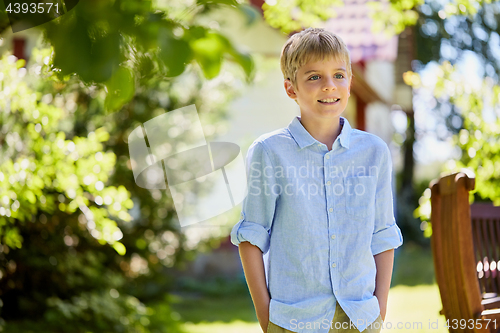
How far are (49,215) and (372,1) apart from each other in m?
3.20

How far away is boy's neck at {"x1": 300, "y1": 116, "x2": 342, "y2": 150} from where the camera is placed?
1.66 m

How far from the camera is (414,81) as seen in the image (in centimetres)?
332

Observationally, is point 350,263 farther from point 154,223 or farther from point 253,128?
point 253,128

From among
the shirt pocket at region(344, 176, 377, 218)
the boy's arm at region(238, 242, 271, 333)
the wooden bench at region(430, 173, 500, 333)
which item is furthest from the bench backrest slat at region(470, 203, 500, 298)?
the boy's arm at region(238, 242, 271, 333)

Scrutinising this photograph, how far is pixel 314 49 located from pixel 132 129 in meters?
3.64

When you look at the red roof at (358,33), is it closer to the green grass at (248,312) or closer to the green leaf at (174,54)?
the green grass at (248,312)

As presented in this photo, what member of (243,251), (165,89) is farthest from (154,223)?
(243,251)

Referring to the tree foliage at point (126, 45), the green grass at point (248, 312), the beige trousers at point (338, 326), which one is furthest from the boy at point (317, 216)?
the green grass at point (248, 312)

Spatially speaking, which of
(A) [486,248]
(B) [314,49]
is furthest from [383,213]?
(A) [486,248]

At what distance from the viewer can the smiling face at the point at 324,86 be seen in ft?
5.16

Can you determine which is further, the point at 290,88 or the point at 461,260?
the point at 461,260

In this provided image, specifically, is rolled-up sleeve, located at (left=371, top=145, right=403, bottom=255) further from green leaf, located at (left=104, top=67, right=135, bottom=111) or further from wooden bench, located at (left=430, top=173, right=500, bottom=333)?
green leaf, located at (left=104, top=67, right=135, bottom=111)

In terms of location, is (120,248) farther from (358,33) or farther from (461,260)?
(358,33)

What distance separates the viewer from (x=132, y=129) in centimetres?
495
